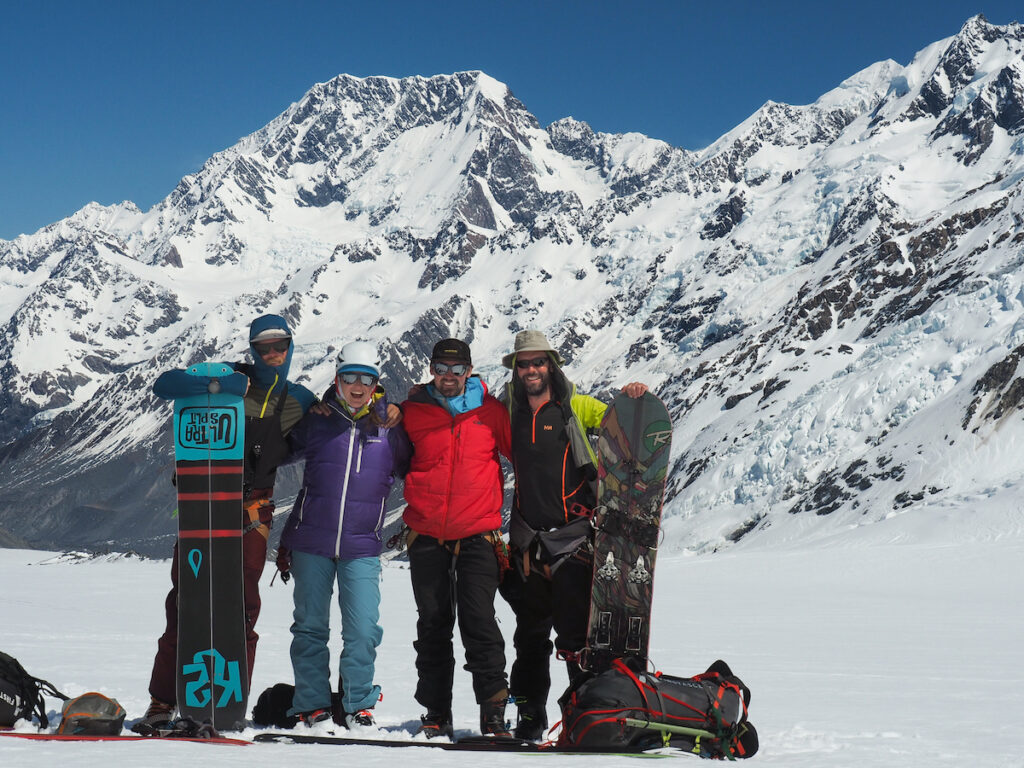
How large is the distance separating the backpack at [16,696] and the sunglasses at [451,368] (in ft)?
11.6

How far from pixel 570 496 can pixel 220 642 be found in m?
2.80

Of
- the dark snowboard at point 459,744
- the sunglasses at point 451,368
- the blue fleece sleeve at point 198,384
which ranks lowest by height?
the dark snowboard at point 459,744

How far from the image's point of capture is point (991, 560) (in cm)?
3550

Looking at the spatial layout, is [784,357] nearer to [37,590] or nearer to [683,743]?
[37,590]

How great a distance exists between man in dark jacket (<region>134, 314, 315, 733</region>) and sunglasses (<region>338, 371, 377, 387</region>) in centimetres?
49

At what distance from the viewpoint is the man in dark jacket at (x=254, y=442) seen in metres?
6.58

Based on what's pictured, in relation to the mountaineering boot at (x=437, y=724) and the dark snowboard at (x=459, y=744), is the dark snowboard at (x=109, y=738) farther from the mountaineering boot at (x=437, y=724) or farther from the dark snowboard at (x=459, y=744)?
the mountaineering boot at (x=437, y=724)

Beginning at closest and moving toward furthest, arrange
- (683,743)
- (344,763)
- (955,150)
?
(344,763) → (683,743) → (955,150)

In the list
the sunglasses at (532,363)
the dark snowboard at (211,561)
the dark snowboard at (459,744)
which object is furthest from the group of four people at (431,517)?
the dark snowboard at (459,744)

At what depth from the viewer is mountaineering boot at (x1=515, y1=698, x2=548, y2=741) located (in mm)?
6875

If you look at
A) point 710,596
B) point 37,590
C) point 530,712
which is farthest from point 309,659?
point 710,596

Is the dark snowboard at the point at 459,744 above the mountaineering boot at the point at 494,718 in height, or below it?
below

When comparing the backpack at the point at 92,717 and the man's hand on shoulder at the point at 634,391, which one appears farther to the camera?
the man's hand on shoulder at the point at 634,391

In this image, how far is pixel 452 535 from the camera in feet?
22.4
